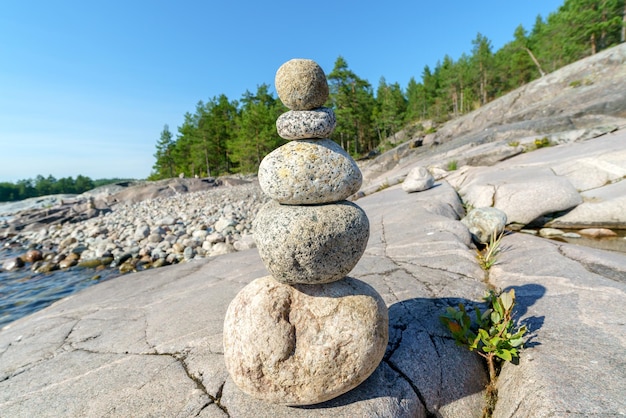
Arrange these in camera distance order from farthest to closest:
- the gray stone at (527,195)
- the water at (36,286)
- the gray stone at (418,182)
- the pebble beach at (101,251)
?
the gray stone at (418,182)
the pebble beach at (101,251)
the water at (36,286)
the gray stone at (527,195)

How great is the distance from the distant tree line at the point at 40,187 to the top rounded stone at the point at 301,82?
104m

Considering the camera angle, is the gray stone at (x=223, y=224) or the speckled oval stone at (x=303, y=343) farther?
the gray stone at (x=223, y=224)

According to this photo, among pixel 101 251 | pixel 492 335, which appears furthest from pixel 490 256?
pixel 101 251

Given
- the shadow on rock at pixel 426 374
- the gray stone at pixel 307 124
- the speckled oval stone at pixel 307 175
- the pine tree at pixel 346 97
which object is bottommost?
the shadow on rock at pixel 426 374

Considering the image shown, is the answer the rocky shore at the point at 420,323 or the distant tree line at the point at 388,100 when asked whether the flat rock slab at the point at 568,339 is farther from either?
the distant tree line at the point at 388,100

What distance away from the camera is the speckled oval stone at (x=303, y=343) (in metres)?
2.38

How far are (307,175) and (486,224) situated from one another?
5.24 metres

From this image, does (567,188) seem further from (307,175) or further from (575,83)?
(575,83)

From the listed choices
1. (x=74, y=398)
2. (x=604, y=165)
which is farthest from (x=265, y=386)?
(x=604, y=165)

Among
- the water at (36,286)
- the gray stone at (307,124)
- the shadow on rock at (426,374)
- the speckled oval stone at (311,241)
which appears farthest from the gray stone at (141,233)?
the shadow on rock at (426,374)

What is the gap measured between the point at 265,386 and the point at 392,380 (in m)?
1.15

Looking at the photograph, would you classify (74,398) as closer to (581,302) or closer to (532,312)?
(532,312)

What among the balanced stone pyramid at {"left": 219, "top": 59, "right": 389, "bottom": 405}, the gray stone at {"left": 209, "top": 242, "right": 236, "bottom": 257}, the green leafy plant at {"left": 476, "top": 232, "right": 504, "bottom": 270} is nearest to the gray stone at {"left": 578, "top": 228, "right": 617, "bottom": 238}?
the green leafy plant at {"left": 476, "top": 232, "right": 504, "bottom": 270}

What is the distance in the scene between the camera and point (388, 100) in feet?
140
